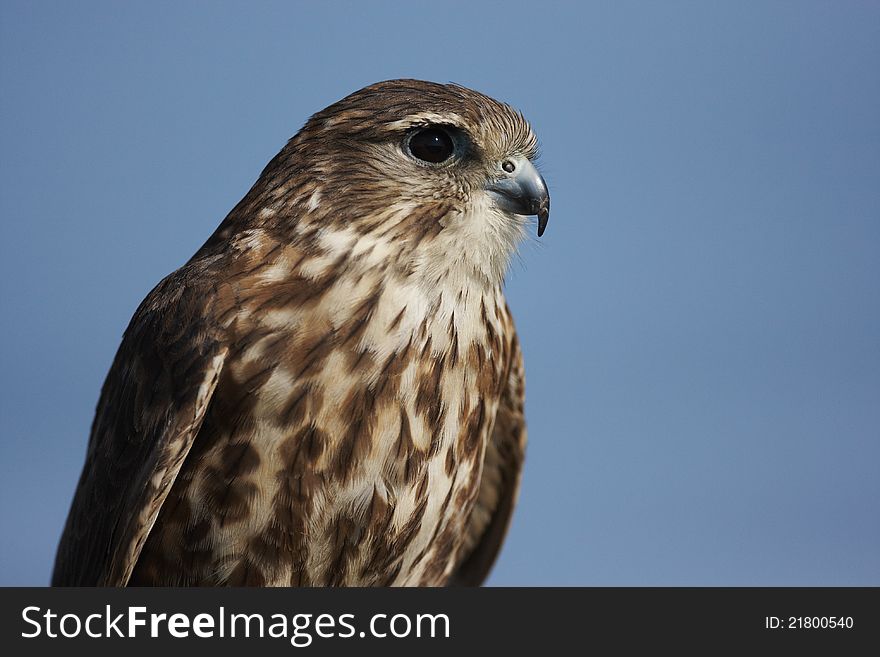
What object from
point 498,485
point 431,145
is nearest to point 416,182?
point 431,145

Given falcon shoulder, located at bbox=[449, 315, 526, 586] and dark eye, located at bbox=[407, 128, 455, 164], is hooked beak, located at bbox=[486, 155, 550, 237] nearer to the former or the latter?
dark eye, located at bbox=[407, 128, 455, 164]

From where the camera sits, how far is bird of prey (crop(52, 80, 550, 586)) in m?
2.31

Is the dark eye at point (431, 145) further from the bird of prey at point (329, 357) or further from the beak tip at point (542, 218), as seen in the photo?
the beak tip at point (542, 218)

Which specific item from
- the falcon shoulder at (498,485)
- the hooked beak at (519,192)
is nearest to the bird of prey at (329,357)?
the hooked beak at (519,192)

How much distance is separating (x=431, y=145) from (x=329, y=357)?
1.92 ft

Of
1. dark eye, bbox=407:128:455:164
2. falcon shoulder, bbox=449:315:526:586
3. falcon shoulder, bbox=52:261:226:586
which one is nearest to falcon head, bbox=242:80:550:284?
dark eye, bbox=407:128:455:164

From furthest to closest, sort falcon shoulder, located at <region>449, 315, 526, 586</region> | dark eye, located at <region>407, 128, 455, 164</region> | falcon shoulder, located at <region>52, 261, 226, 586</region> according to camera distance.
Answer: falcon shoulder, located at <region>449, 315, 526, 586</region> → dark eye, located at <region>407, 128, 455, 164</region> → falcon shoulder, located at <region>52, 261, 226, 586</region>

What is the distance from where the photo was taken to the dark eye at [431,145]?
239 centimetres

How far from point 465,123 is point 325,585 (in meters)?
1.21

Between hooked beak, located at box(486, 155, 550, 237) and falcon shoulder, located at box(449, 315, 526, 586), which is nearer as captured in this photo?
hooked beak, located at box(486, 155, 550, 237)

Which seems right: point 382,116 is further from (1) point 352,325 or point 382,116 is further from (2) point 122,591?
(2) point 122,591

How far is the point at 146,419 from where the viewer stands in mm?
2408

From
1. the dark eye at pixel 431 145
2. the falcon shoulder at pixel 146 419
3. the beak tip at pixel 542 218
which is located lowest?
the falcon shoulder at pixel 146 419

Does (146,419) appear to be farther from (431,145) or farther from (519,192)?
(519,192)
